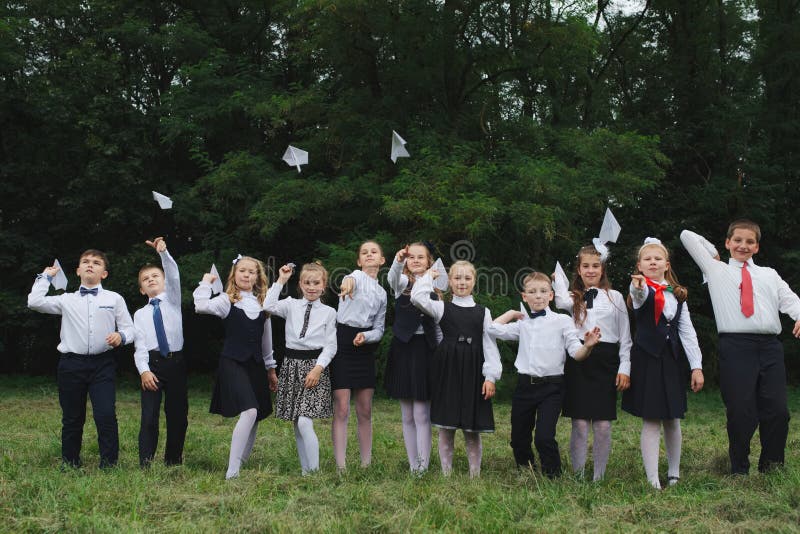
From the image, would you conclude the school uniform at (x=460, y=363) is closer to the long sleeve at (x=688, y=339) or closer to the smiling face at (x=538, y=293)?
the smiling face at (x=538, y=293)

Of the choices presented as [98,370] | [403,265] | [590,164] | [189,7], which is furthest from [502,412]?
[189,7]

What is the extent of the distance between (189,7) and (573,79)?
372 inches

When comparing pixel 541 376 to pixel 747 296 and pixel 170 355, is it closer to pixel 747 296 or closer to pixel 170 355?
pixel 747 296

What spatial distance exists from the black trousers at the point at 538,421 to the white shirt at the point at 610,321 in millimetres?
480

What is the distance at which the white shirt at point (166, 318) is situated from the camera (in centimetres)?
591

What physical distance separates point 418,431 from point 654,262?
2094mm

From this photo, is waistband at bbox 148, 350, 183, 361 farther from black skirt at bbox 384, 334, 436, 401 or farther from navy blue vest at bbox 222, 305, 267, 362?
black skirt at bbox 384, 334, 436, 401

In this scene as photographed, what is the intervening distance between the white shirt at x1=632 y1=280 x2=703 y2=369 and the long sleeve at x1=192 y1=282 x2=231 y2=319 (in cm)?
291

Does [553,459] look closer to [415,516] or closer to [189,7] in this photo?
[415,516]

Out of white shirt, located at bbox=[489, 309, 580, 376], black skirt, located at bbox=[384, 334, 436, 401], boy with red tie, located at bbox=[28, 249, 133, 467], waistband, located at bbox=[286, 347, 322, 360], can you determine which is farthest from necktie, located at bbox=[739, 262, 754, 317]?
boy with red tie, located at bbox=[28, 249, 133, 467]

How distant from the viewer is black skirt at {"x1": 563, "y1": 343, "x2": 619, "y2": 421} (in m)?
5.46

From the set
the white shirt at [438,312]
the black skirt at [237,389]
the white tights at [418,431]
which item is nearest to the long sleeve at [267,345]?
the black skirt at [237,389]

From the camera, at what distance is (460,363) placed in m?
5.56

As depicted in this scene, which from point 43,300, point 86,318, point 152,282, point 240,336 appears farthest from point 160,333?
point 43,300
